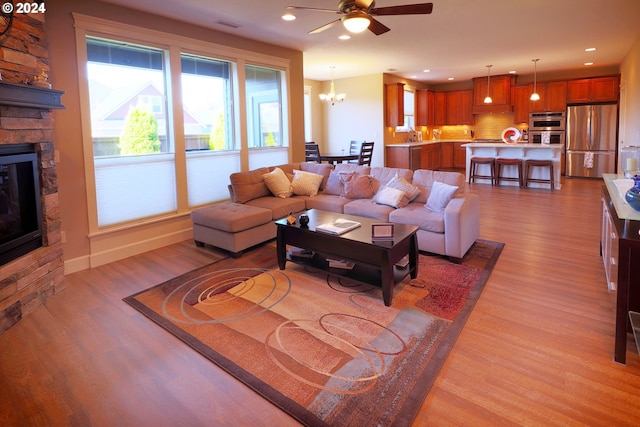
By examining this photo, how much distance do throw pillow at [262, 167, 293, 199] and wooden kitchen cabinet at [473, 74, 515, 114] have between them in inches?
314

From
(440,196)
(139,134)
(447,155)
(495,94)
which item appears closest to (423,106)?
(447,155)

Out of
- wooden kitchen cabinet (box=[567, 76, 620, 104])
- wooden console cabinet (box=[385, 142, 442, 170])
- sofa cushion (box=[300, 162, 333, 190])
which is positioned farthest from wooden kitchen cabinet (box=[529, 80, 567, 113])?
sofa cushion (box=[300, 162, 333, 190])

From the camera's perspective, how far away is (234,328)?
273cm

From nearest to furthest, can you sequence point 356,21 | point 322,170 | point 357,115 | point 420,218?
1. point 356,21
2. point 420,218
3. point 322,170
4. point 357,115

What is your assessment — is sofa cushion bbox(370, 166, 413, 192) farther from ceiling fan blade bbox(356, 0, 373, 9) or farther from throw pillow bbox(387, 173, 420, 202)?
ceiling fan blade bbox(356, 0, 373, 9)

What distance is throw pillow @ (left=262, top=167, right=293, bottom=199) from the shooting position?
5.27 meters

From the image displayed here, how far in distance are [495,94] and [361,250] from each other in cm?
941

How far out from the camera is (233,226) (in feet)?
13.7

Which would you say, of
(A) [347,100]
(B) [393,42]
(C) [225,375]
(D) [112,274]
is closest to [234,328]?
(C) [225,375]

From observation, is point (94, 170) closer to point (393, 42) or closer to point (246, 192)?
point (246, 192)

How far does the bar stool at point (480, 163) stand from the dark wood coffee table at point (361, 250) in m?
6.24

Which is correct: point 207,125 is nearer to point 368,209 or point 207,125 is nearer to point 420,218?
point 368,209

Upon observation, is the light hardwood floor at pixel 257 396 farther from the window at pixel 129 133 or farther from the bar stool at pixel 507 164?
the bar stool at pixel 507 164

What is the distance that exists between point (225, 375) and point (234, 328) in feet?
1.68
